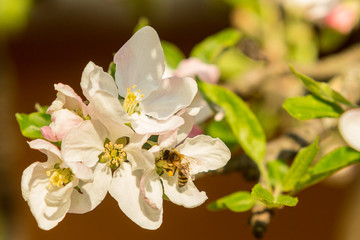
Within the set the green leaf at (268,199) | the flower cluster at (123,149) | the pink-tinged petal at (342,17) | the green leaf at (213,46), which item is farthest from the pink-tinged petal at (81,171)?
the pink-tinged petal at (342,17)

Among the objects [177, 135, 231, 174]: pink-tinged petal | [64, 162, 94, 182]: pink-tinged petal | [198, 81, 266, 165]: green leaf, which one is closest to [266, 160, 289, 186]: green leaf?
[198, 81, 266, 165]: green leaf

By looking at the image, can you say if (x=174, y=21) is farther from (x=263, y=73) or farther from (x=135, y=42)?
(x=135, y=42)

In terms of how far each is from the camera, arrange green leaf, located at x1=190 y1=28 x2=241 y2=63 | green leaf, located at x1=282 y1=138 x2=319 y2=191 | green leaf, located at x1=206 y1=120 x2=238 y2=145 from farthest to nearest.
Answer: green leaf, located at x1=190 y1=28 x2=241 y2=63 < green leaf, located at x1=206 y1=120 x2=238 y2=145 < green leaf, located at x1=282 y1=138 x2=319 y2=191

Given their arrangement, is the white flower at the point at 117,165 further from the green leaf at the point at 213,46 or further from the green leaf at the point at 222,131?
the green leaf at the point at 213,46

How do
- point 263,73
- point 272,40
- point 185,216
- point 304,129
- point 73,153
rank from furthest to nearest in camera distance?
point 185,216
point 272,40
point 263,73
point 304,129
point 73,153

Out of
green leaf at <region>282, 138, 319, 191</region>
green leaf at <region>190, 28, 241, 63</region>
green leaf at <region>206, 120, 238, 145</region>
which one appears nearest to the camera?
green leaf at <region>282, 138, 319, 191</region>

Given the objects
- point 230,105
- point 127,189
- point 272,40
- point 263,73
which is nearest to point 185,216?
point 272,40

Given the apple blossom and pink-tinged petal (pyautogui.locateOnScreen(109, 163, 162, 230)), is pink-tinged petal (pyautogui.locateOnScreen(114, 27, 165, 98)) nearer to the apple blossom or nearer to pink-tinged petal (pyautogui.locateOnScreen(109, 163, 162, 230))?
pink-tinged petal (pyautogui.locateOnScreen(109, 163, 162, 230))
